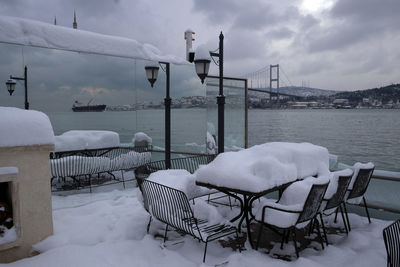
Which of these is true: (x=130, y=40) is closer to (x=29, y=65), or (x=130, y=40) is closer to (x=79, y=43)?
(x=79, y=43)

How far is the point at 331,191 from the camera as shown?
13.4ft

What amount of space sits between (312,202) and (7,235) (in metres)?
3.37

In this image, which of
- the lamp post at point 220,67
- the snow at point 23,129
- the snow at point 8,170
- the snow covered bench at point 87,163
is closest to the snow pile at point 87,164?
the snow covered bench at point 87,163

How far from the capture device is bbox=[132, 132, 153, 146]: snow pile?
326 inches

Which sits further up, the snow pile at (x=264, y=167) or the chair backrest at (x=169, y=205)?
the snow pile at (x=264, y=167)

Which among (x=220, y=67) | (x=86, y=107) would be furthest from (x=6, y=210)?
(x=220, y=67)

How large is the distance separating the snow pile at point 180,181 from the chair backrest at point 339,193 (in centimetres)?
183

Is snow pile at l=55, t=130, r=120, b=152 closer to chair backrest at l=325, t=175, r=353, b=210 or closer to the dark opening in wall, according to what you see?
the dark opening in wall

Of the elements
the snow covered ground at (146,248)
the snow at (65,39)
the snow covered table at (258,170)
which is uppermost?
the snow at (65,39)

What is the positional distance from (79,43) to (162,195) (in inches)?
141

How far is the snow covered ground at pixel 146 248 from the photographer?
11.3 ft

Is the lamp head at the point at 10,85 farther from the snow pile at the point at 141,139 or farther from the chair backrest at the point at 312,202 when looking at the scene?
the chair backrest at the point at 312,202

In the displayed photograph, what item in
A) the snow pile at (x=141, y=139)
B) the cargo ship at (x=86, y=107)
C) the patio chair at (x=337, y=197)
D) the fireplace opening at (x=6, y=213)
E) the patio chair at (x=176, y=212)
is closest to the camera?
the fireplace opening at (x=6, y=213)

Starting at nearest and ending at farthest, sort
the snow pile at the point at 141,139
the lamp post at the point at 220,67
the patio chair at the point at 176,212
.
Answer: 1. the patio chair at the point at 176,212
2. the lamp post at the point at 220,67
3. the snow pile at the point at 141,139
